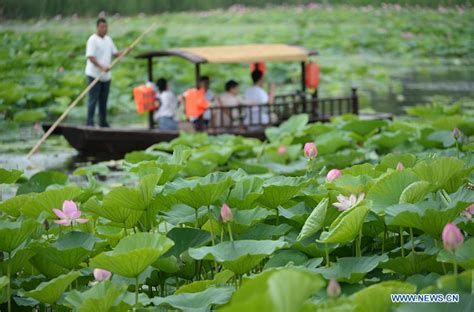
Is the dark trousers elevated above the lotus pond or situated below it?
below

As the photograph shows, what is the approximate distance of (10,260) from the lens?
2541 mm

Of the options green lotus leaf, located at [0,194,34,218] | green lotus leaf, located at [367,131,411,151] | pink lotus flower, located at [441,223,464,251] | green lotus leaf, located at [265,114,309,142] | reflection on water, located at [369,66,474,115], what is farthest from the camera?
reflection on water, located at [369,66,474,115]

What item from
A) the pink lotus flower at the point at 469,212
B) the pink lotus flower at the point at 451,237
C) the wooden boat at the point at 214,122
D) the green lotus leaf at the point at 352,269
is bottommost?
the wooden boat at the point at 214,122

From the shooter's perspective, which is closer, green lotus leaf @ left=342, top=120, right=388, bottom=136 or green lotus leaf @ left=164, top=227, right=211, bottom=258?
green lotus leaf @ left=164, top=227, right=211, bottom=258

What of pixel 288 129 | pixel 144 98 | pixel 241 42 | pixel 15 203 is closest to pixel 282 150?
pixel 288 129

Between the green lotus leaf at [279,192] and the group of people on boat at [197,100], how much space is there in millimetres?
3873

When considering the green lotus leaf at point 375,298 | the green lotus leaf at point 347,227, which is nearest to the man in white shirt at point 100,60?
the green lotus leaf at point 347,227

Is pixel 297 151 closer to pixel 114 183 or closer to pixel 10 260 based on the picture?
pixel 114 183

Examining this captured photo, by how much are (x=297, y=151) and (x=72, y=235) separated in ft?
8.78

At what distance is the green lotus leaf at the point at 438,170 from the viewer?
2387mm

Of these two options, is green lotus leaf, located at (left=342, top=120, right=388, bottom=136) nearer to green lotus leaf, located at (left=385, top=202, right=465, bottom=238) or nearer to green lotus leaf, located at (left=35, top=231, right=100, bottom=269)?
green lotus leaf, located at (left=35, top=231, right=100, bottom=269)

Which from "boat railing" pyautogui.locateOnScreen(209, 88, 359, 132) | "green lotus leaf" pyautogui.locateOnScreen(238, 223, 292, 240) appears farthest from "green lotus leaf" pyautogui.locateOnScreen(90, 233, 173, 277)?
"boat railing" pyautogui.locateOnScreen(209, 88, 359, 132)

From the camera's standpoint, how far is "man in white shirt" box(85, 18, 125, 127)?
686 centimetres

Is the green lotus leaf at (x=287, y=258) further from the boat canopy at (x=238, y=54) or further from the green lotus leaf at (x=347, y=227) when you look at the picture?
the boat canopy at (x=238, y=54)
